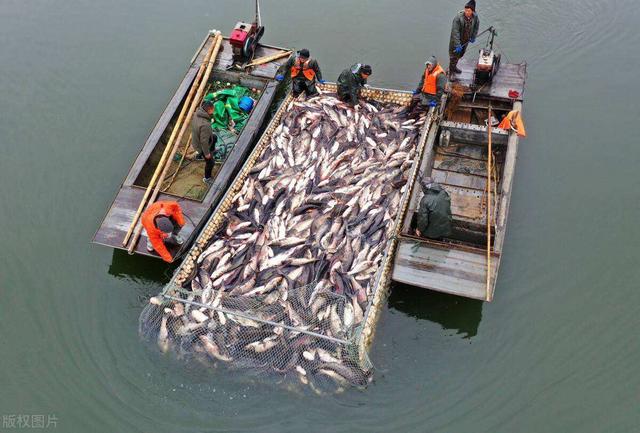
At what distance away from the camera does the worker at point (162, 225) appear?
9102 millimetres

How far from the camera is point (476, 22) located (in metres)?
12.2

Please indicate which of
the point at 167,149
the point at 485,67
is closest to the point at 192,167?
the point at 167,149

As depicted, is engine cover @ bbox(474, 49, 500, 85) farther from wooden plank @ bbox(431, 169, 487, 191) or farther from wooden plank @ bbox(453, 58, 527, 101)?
wooden plank @ bbox(431, 169, 487, 191)

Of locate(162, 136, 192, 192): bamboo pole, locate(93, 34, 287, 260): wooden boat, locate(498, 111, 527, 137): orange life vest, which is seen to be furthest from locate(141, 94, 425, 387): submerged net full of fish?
locate(498, 111, 527, 137): orange life vest

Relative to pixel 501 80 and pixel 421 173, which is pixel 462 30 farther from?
pixel 421 173

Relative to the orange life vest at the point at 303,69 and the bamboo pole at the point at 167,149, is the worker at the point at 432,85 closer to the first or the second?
the orange life vest at the point at 303,69

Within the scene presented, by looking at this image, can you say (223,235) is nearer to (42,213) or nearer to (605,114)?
(42,213)

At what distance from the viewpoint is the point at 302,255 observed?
960 cm

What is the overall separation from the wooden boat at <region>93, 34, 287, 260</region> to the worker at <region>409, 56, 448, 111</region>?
336 cm

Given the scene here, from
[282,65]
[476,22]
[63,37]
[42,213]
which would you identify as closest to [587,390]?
[476,22]

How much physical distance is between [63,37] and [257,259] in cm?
1036

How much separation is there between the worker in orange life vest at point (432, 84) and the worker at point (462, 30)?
93cm

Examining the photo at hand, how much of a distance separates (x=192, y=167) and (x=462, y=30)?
657cm

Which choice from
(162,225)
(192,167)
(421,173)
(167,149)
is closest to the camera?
(162,225)
